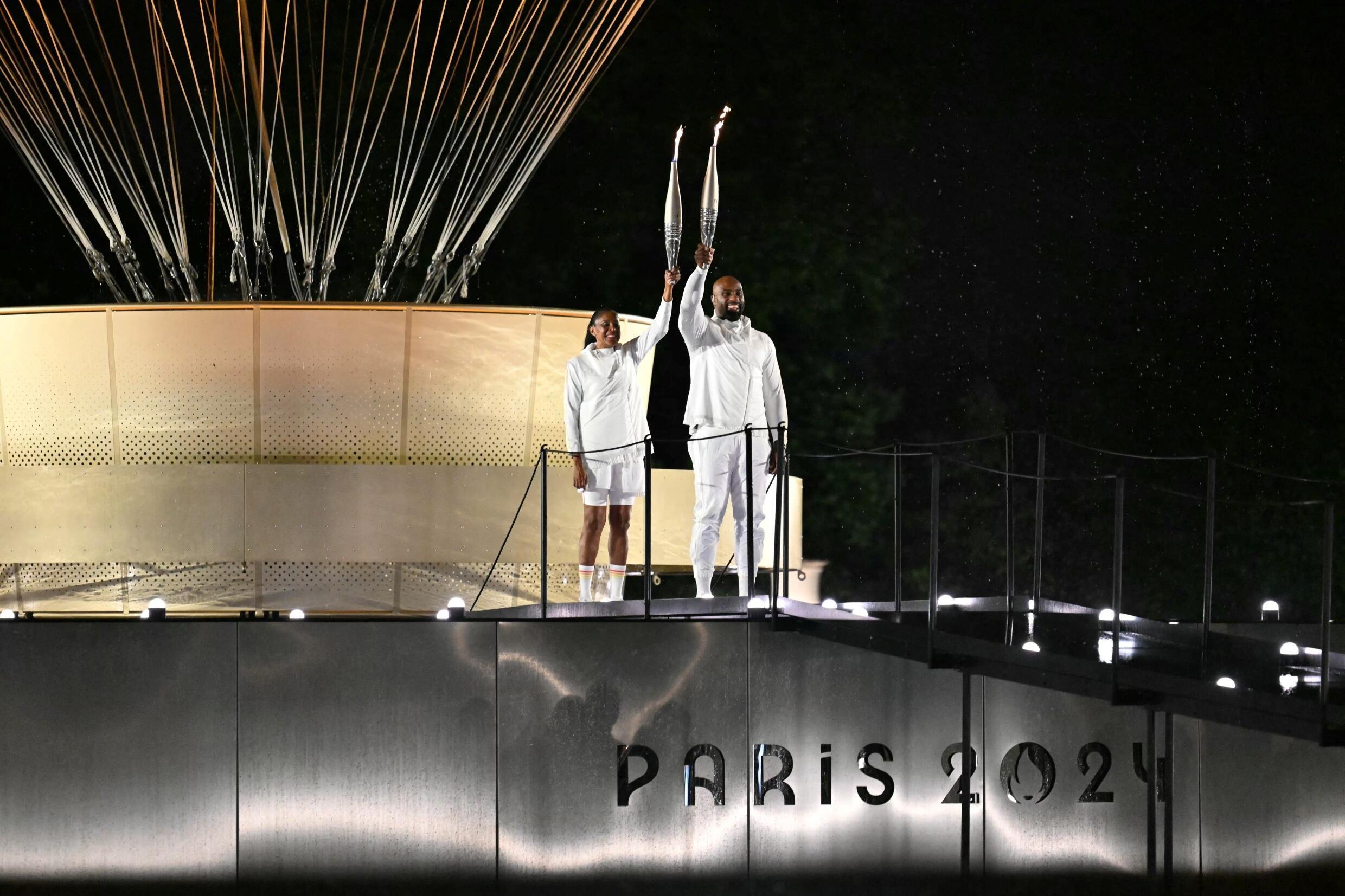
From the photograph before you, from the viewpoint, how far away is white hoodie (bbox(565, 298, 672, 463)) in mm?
9180

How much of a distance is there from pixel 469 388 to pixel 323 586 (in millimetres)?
1517

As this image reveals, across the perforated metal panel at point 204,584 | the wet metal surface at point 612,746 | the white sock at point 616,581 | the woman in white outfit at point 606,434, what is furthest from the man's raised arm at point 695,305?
the perforated metal panel at point 204,584

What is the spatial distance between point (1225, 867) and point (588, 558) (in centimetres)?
375

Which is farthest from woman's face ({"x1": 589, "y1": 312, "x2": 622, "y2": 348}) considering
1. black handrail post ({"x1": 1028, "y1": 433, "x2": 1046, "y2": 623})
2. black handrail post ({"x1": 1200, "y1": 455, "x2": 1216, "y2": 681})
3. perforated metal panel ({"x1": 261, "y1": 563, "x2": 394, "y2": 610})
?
black handrail post ({"x1": 1200, "y1": 455, "x2": 1216, "y2": 681})

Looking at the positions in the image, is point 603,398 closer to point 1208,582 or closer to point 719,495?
point 719,495

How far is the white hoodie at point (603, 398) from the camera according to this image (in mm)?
9180

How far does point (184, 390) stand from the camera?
1027 centimetres

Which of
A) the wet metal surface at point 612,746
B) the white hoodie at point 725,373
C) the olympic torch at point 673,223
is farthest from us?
the white hoodie at point 725,373

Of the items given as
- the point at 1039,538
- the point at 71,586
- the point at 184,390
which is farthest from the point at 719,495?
the point at 71,586

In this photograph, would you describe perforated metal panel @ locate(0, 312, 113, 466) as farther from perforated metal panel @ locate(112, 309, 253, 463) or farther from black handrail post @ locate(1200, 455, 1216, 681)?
black handrail post @ locate(1200, 455, 1216, 681)

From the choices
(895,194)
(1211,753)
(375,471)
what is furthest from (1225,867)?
(895,194)

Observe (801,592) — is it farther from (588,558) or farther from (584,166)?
(588,558)

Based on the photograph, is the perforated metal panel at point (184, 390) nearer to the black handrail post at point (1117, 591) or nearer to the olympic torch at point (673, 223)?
the olympic torch at point (673, 223)

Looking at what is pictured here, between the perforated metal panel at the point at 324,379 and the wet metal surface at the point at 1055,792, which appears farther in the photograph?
the perforated metal panel at the point at 324,379
